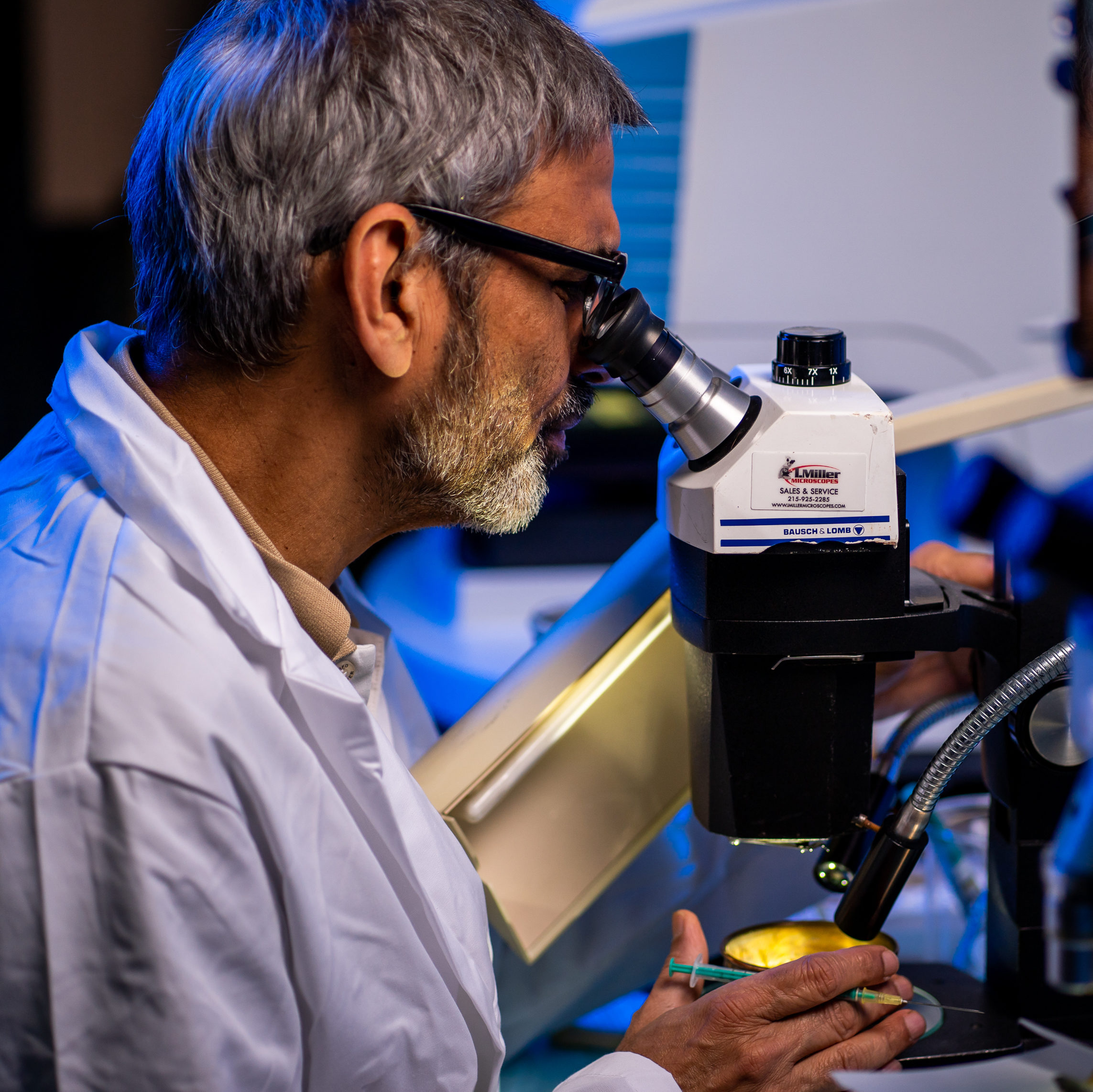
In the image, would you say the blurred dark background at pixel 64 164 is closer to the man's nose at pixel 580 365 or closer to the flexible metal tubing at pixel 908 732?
the man's nose at pixel 580 365

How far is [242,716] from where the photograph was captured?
0.79m

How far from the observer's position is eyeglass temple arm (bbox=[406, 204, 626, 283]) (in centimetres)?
90

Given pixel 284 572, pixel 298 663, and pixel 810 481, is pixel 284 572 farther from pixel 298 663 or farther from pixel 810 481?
pixel 810 481

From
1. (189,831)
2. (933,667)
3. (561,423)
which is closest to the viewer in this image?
(189,831)

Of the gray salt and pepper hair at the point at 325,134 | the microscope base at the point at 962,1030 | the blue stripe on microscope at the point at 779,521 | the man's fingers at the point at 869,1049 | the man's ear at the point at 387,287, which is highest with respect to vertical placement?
the gray salt and pepper hair at the point at 325,134

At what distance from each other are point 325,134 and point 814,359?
0.43 m

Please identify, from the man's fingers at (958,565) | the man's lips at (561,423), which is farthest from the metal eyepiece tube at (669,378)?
the man's fingers at (958,565)

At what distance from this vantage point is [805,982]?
86 cm

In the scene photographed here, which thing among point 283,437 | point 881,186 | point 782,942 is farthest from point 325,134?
point 881,186

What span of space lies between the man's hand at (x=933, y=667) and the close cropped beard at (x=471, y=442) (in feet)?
1.40

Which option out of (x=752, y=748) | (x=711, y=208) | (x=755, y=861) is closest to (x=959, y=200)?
(x=711, y=208)

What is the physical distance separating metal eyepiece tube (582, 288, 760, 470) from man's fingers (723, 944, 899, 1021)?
0.40 meters

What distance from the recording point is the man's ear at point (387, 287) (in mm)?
884

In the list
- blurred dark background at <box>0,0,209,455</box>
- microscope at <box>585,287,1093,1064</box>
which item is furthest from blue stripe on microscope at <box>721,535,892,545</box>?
blurred dark background at <box>0,0,209,455</box>
